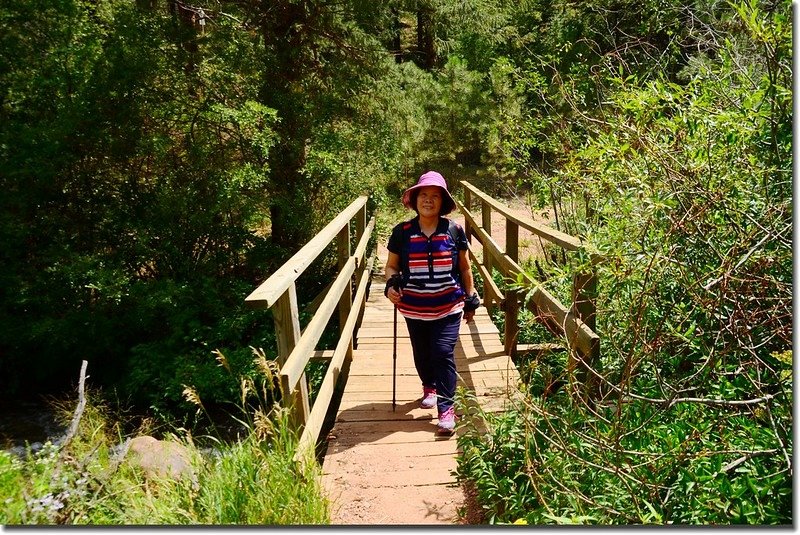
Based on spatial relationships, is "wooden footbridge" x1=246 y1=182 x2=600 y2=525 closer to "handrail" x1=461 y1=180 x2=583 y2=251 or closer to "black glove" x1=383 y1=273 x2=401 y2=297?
"handrail" x1=461 y1=180 x2=583 y2=251

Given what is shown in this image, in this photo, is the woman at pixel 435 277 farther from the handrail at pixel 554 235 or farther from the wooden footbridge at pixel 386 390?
the handrail at pixel 554 235

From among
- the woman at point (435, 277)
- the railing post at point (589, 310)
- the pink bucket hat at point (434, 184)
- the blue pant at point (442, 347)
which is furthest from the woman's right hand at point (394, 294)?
the railing post at point (589, 310)

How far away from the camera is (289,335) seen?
106 inches

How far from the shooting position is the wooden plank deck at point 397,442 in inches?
111

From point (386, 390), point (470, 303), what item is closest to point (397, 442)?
point (386, 390)

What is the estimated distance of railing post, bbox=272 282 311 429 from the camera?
103 inches

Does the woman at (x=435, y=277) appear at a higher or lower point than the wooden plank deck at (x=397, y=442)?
higher

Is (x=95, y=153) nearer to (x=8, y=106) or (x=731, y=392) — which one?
(x=8, y=106)

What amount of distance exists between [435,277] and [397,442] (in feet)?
3.28

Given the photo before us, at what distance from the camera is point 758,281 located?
7.96 ft

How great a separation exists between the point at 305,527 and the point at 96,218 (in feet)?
27.4

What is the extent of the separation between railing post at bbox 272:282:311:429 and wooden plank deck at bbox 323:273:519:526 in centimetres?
41

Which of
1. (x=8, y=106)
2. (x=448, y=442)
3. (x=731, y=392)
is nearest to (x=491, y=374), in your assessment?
(x=448, y=442)

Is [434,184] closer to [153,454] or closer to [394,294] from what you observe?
[394,294]
